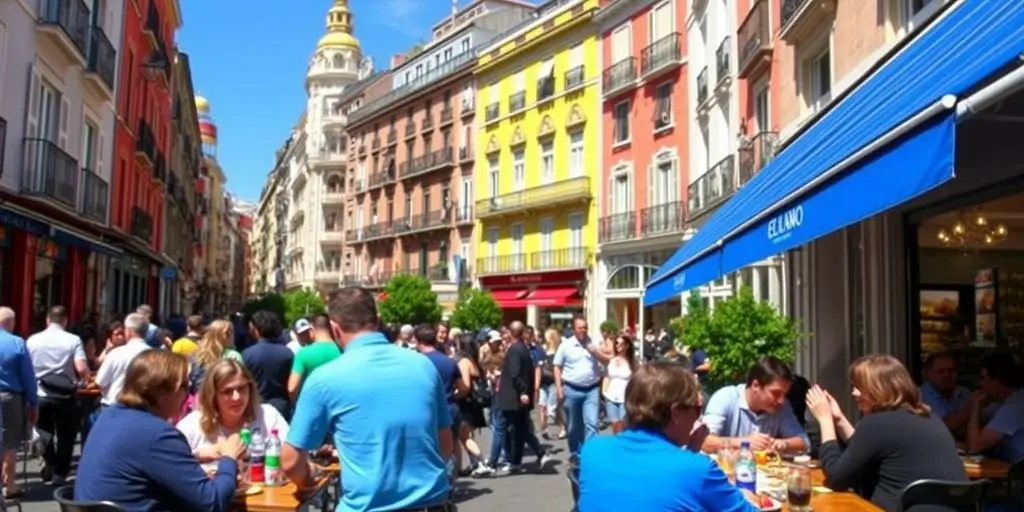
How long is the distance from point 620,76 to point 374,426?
30.8m

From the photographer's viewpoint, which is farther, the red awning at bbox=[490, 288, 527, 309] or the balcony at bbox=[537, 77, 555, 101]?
the red awning at bbox=[490, 288, 527, 309]

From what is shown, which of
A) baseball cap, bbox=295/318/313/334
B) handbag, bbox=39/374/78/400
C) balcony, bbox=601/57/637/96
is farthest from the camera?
balcony, bbox=601/57/637/96

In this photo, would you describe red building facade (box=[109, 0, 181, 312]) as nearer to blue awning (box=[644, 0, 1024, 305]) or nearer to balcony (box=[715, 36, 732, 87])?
balcony (box=[715, 36, 732, 87])

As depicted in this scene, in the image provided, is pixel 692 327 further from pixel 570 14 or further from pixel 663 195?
pixel 570 14

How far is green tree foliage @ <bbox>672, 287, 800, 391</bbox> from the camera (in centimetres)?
945

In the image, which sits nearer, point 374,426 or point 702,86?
point 374,426

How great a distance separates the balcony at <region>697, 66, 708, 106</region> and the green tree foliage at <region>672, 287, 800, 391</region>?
15.0 meters

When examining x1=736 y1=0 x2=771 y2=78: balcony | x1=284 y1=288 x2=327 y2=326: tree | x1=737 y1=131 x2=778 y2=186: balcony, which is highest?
x1=736 y1=0 x2=771 y2=78: balcony

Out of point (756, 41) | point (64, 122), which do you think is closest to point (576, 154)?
point (756, 41)

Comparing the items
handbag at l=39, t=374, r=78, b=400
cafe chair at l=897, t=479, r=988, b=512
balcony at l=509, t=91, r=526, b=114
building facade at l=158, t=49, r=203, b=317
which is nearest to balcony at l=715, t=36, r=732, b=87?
handbag at l=39, t=374, r=78, b=400

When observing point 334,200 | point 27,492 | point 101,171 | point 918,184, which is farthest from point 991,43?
point 334,200

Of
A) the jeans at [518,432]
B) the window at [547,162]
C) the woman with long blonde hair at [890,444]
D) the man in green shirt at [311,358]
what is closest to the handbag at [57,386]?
the man in green shirt at [311,358]

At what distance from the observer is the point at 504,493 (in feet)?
30.6

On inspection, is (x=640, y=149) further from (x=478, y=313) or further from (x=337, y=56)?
(x=337, y=56)
